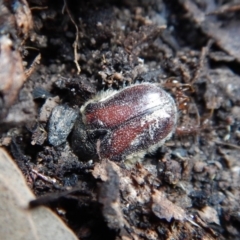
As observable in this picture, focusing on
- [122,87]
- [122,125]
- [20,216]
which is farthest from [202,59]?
[20,216]

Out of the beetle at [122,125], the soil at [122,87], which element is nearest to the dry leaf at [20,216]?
the soil at [122,87]

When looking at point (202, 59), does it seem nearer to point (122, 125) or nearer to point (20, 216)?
point (122, 125)

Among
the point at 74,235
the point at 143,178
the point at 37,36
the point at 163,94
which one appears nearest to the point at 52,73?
the point at 37,36

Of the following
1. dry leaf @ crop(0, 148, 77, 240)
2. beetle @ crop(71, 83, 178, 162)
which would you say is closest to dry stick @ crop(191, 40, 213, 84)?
beetle @ crop(71, 83, 178, 162)

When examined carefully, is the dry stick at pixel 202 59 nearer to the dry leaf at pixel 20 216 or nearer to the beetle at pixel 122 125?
the beetle at pixel 122 125

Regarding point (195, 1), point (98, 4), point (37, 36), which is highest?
point (195, 1)

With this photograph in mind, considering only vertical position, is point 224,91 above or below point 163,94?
above

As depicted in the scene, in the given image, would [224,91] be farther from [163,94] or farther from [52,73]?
[52,73]
